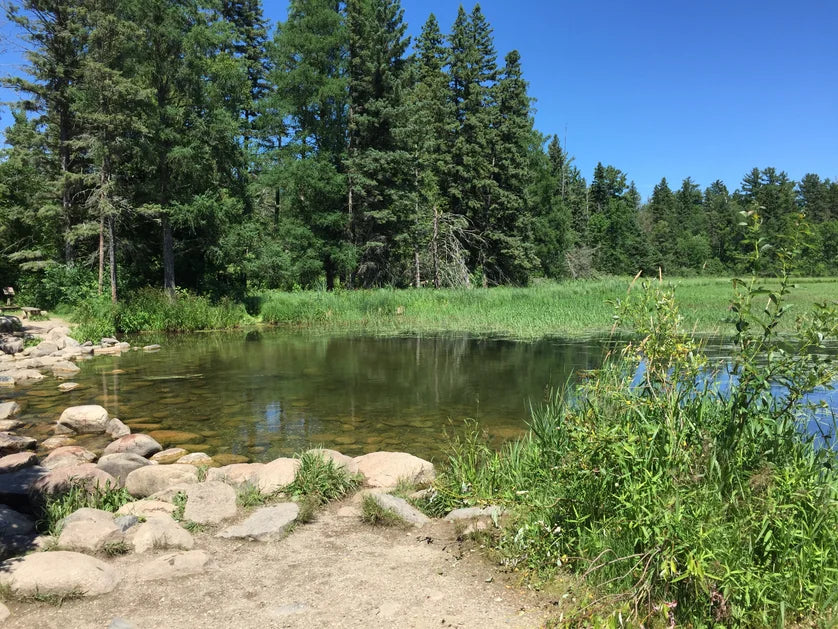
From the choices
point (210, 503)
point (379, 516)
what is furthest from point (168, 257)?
point (379, 516)

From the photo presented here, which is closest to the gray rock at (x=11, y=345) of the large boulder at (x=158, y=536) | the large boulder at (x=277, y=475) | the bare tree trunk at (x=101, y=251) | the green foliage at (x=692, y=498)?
the bare tree trunk at (x=101, y=251)

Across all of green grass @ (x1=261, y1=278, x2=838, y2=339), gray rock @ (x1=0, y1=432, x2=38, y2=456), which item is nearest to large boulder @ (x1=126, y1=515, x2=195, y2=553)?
gray rock @ (x1=0, y1=432, x2=38, y2=456)

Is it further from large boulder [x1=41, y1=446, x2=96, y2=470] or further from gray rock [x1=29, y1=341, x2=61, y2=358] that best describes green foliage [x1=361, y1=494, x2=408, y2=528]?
gray rock [x1=29, y1=341, x2=61, y2=358]

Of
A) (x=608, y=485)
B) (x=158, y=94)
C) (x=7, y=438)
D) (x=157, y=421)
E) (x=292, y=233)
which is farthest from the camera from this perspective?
(x=292, y=233)

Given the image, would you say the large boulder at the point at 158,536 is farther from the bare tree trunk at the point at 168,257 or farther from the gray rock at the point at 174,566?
the bare tree trunk at the point at 168,257

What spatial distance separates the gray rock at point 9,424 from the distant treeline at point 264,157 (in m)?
13.3

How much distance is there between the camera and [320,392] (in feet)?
38.3

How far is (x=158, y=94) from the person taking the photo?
23703 millimetres

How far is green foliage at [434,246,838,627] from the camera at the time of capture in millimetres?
2986

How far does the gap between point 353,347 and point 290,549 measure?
13.8 m

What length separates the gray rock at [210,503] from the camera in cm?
495

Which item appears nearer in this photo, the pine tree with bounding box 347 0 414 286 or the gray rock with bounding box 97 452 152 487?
the gray rock with bounding box 97 452 152 487

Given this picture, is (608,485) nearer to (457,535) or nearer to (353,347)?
(457,535)

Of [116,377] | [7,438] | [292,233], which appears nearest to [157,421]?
[7,438]
